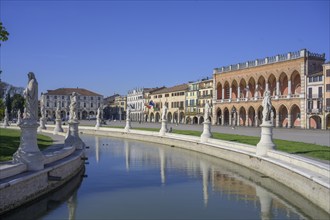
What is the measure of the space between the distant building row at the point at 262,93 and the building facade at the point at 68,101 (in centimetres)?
4046

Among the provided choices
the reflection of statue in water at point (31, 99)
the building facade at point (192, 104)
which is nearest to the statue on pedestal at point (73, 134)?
the reflection of statue in water at point (31, 99)

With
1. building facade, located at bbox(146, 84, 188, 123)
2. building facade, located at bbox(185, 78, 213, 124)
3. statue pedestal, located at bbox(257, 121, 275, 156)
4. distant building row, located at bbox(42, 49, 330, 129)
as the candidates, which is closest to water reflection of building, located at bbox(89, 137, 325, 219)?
statue pedestal, located at bbox(257, 121, 275, 156)

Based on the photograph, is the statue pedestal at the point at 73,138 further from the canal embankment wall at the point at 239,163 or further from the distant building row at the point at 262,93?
the distant building row at the point at 262,93

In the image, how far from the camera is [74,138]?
24.7 m

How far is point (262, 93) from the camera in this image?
74.0m

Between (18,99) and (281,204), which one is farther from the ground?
(18,99)

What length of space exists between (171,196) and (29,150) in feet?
18.8

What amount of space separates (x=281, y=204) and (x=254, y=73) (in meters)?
60.8

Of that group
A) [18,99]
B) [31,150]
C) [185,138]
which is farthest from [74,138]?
[18,99]

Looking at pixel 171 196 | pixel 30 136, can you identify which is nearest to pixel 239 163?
pixel 171 196

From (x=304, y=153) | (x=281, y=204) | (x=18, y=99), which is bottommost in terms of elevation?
(x=281, y=204)

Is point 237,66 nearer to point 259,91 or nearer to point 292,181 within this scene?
point 259,91

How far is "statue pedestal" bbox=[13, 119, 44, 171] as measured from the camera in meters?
14.5

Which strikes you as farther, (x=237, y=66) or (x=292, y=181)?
(x=237, y=66)
